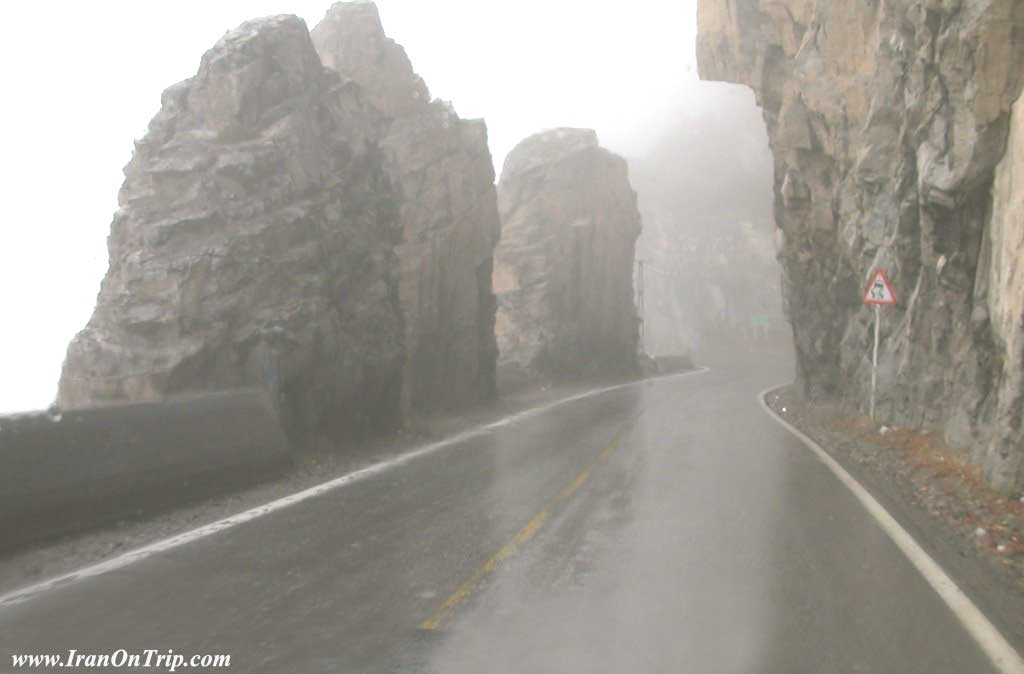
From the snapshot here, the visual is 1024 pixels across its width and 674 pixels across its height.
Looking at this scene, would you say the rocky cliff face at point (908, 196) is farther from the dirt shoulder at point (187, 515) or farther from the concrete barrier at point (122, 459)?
the concrete barrier at point (122, 459)

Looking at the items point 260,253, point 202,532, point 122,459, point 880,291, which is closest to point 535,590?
point 202,532

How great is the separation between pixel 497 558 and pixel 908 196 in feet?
43.3

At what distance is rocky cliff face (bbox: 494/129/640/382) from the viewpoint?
4284 cm

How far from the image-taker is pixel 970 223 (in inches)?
506

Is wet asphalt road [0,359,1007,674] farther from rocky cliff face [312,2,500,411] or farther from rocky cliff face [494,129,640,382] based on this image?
rocky cliff face [494,129,640,382]

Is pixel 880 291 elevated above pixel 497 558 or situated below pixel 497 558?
above

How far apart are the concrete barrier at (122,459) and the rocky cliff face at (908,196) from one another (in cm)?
912

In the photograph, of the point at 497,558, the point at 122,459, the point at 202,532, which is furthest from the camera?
the point at 122,459

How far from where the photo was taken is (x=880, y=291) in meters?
17.0

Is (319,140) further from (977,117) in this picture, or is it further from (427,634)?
(427,634)

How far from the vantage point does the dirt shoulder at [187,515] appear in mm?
7324

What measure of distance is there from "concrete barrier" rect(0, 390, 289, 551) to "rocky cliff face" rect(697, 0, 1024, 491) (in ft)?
29.9

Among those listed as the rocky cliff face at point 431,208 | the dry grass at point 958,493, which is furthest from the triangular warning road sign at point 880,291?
the rocky cliff face at point 431,208

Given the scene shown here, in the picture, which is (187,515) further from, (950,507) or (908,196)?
(908,196)
